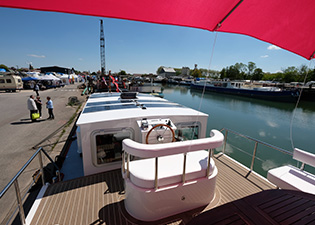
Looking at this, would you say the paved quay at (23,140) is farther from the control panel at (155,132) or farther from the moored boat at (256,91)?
the moored boat at (256,91)

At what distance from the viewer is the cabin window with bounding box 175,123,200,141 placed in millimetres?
4469

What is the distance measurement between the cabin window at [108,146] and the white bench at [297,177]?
3.37 metres

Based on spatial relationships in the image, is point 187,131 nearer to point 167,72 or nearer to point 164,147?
point 164,147

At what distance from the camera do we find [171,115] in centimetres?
419

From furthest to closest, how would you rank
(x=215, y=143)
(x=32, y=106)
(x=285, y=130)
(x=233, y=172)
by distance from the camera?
(x=285, y=130)
(x=32, y=106)
(x=233, y=172)
(x=215, y=143)

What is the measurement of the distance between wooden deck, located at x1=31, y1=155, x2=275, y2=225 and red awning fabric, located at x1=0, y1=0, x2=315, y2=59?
117 inches

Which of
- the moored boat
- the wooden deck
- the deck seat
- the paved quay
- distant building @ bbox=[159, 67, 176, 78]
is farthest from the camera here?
distant building @ bbox=[159, 67, 176, 78]

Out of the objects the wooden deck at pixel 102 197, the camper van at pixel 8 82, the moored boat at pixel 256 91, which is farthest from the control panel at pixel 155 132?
the moored boat at pixel 256 91

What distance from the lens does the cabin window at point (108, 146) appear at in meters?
3.79

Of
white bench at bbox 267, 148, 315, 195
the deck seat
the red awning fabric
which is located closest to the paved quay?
the deck seat

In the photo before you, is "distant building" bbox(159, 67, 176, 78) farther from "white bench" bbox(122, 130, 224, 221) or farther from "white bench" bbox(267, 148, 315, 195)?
"white bench" bbox(122, 130, 224, 221)

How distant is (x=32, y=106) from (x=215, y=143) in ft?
37.8

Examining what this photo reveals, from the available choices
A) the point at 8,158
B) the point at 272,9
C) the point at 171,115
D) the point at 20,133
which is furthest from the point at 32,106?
the point at 272,9

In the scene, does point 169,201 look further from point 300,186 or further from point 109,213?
point 300,186
